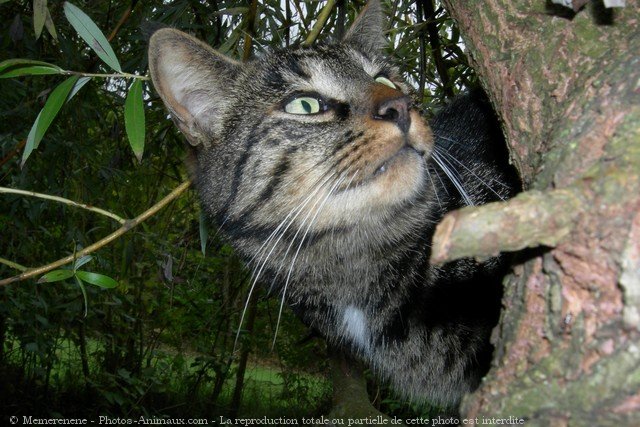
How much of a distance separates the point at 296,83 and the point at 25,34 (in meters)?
1.80

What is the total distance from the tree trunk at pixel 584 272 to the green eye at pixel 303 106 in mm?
1161

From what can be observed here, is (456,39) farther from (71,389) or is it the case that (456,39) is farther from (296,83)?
(71,389)

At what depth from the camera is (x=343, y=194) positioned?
185 cm

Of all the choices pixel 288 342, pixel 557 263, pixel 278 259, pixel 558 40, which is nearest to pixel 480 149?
pixel 278 259

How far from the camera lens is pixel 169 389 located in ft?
20.2

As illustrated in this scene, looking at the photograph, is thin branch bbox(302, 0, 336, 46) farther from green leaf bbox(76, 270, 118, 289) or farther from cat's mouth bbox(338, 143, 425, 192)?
green leaf bbox(76, 270, 118, 289)

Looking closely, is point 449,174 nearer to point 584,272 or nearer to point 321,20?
point 321,20

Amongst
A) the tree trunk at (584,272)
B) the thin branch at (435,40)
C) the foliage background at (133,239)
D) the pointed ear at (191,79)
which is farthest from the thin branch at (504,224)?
the thin branch at (435,40)

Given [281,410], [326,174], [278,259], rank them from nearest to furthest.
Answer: [326,174] < [278,259] < [281,410]

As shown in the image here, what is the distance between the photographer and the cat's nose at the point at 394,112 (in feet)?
6.07

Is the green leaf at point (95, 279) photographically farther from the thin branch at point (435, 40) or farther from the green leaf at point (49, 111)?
the thin branch at point (435, 40)

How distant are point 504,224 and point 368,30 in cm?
215

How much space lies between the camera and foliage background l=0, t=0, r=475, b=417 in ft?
9.92

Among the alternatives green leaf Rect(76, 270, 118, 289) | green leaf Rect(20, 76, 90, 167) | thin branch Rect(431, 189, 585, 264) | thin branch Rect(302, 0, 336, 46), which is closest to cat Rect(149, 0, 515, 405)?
thin branch Rect(302, 0, 336, 46)
